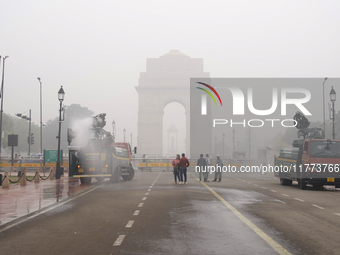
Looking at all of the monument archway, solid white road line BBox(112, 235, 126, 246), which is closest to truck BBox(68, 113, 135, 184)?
solid white road line BBox(112, 235, 126, 246)

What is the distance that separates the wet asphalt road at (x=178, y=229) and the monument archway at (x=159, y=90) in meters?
83.3

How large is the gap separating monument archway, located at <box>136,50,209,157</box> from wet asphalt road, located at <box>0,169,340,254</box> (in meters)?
83.3

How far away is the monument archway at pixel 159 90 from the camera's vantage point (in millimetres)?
96125

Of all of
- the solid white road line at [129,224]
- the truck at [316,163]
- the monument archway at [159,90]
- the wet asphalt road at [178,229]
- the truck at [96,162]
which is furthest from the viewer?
the monument archway at [159,90]

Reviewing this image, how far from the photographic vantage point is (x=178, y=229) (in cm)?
893

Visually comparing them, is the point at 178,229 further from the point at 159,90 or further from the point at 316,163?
the point at 159,90

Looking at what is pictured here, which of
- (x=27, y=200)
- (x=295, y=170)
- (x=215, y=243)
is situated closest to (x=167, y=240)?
(x=215, y=243)

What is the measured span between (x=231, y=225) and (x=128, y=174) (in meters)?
18.9

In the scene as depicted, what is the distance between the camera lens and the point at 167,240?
780 cm

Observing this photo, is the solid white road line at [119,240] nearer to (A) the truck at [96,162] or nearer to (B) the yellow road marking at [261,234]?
(B) the yellow road marking at [261,234]

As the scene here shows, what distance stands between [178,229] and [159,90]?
293 ft

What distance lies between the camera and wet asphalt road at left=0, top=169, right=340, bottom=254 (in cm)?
720

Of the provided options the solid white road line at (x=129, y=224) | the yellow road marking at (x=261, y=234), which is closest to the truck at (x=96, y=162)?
the yellow road marking at (x=261, y=234)

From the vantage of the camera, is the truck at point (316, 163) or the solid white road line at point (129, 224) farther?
the truck at point (316, 163)
